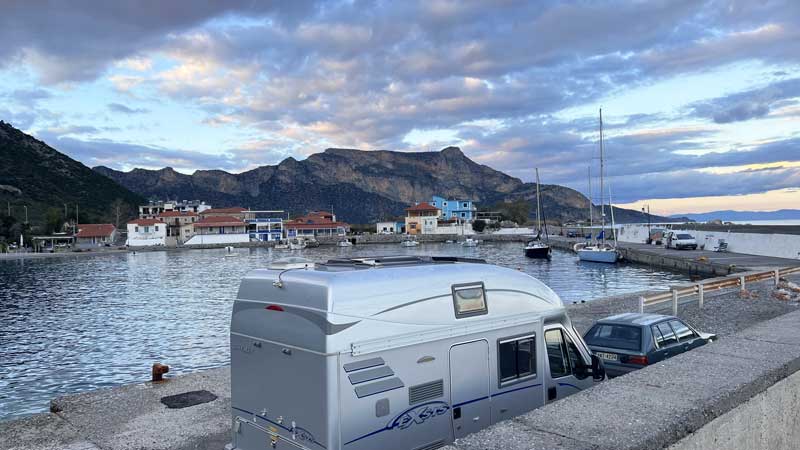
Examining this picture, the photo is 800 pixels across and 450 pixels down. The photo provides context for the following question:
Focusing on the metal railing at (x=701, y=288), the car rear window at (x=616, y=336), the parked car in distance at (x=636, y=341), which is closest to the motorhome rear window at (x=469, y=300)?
the parked car in distance at (x=636, y=341)

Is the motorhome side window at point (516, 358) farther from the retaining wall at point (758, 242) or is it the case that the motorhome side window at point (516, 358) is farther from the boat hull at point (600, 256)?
the boat hull at point (600, 256)

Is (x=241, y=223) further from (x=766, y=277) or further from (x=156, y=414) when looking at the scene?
(x=156, y=414)

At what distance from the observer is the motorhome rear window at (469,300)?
658 cm

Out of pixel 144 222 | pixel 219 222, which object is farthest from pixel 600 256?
pixel 144 222

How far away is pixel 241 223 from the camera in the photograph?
142 meters

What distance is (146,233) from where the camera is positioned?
132125mm

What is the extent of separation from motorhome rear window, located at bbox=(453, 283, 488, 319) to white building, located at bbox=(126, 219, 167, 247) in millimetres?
136211

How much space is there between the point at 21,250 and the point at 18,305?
90796mm

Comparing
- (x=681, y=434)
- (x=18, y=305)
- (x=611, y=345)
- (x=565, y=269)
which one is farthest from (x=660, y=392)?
(x=565, y=269)

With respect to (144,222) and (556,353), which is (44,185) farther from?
(556,353)

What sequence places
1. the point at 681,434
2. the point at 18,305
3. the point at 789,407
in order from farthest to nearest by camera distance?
the point at 18,305, the point at 789,407, the point at 681,434

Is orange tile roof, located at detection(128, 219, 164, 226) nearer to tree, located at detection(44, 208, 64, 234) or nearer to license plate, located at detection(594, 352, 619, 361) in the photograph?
tree, located at detection(44, 208, 64, 234)

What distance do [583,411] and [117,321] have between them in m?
35.6

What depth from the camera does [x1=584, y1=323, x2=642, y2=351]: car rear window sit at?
11422mm
